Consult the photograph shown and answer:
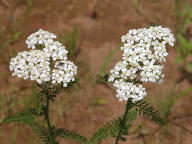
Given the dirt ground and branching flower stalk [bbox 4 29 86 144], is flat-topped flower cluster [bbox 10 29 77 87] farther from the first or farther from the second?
the dirt ground

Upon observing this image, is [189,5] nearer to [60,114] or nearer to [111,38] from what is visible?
[111,38]

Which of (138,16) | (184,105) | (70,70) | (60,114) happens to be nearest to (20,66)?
(70,70)

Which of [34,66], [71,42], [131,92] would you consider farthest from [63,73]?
[71,42]

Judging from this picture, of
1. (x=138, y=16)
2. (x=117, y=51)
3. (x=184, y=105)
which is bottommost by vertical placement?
(x=184, y=105)

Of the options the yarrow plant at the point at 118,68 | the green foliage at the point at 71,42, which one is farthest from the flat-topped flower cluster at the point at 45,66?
the green foliage at the point at 71,42

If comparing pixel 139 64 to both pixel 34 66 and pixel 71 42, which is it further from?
pixel 71 42

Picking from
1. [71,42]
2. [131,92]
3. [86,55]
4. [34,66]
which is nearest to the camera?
[131,92]

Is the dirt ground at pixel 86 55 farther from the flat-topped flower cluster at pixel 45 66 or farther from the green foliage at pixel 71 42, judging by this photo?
the flat-topped flower cluster at pixel 45 66
